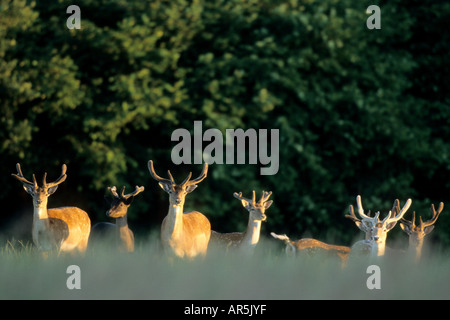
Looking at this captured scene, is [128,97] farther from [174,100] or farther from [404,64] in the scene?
[404,64]

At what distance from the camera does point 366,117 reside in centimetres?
1314

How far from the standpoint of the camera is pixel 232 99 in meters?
13.0

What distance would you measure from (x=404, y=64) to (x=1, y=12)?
6.29 metres

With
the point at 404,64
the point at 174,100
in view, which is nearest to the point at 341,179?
the point at 404,64

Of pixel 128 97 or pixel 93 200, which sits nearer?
pixel 128 97

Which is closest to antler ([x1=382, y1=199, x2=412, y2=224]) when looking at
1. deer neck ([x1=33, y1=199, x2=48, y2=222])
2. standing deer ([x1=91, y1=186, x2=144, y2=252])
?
standing deer ([x1=91, y1=186, x2=144, y2=252])

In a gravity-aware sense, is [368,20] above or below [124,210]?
above

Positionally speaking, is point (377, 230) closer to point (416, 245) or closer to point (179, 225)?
point (416, 245)

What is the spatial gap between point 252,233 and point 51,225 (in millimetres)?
2161

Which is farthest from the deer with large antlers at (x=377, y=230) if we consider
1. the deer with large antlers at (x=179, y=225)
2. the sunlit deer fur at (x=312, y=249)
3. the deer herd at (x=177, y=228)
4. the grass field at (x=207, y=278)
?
the deer with large antlers at (x=179, y=225)

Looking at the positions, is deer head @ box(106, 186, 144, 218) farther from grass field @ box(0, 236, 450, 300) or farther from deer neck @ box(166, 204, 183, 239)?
deer neck @ box(166, 204, 183, 239)

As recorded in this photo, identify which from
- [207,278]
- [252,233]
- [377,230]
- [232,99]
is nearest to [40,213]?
[207,278]

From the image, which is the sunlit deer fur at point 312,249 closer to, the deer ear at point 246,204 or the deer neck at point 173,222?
the deer ear at point 246,204

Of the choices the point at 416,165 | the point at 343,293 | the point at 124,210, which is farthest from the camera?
the point at 416,165
